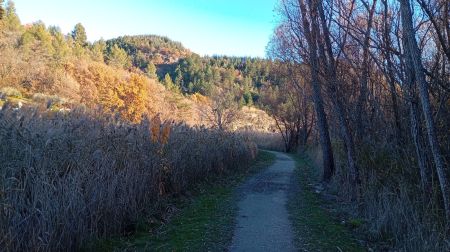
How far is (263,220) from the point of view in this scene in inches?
316

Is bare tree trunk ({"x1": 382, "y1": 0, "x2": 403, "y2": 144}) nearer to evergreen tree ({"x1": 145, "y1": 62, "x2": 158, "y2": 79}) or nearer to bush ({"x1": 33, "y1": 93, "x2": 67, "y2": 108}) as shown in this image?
bush ({"x1": 33, "y1": 93, "x2": 67, "y2": 108})

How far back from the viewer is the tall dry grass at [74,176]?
15.4 feet

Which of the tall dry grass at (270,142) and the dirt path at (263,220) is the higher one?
the tall dry grass at (270,142)

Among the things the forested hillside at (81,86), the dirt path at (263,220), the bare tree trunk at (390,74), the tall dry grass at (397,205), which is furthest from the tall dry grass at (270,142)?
the bare tree trunk at (390,74)

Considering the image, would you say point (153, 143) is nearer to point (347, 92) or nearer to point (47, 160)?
point (47, 160)

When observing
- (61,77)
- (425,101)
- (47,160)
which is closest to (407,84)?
(425,101)

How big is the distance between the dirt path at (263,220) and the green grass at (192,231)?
0.22 meters

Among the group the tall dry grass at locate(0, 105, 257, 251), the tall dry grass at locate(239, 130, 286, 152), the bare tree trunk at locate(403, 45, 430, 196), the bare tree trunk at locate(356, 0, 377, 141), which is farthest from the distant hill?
the bare tree trunk at locate(403, 45, 430, 196)

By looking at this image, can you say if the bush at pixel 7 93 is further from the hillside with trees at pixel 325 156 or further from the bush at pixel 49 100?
the bush at pixel 49 100

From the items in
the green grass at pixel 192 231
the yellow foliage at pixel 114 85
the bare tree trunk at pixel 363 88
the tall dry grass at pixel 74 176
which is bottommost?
the green grass at pixel 192 231

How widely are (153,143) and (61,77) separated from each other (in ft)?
103

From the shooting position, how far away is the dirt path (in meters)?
6.29

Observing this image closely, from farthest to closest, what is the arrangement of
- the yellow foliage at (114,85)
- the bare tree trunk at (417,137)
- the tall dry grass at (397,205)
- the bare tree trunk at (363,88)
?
the yellow foliage at (114,85), the bare tree trunk at (363,88), the bare tree trunk at (417,137), the tall dry grass at (397,205)

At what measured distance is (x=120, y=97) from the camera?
47125 mm
